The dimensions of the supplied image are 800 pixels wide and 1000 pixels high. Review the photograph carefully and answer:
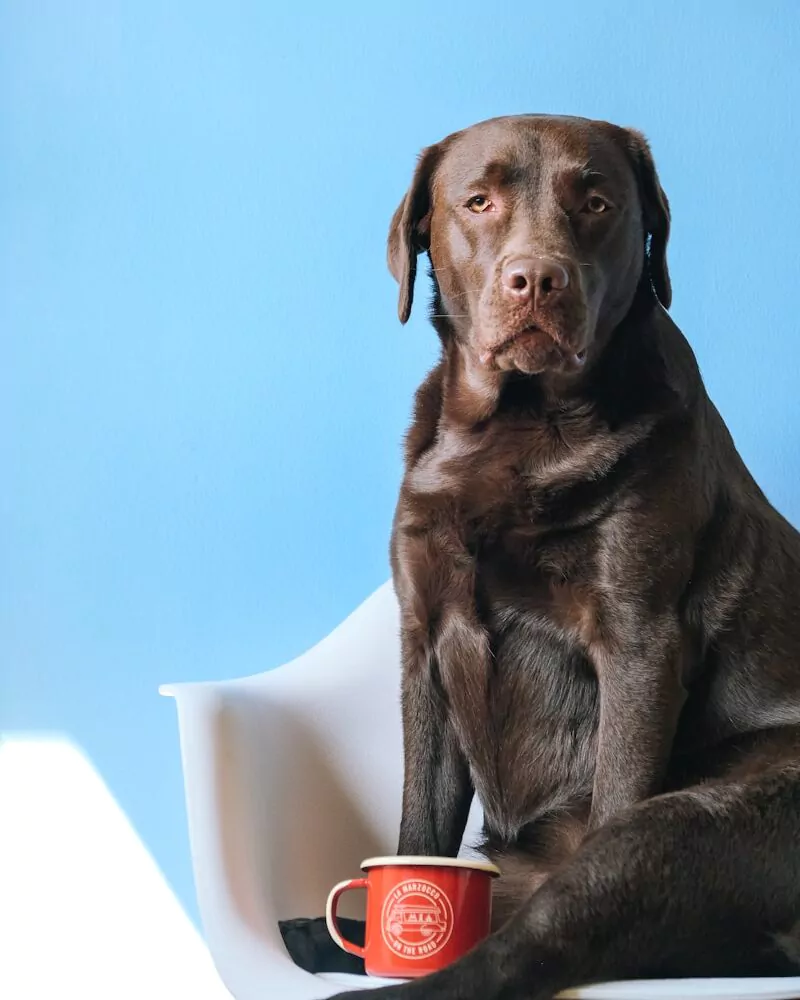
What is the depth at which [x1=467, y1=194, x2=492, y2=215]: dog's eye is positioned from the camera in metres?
1.71

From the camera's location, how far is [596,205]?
1.69m

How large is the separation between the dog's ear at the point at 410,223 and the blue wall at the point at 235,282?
0.79 m

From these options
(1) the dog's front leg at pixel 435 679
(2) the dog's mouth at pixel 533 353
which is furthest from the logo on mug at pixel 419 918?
(2) the dog's mouth at pixel 533 353

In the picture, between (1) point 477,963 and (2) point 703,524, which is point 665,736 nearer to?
(2) point 703,524

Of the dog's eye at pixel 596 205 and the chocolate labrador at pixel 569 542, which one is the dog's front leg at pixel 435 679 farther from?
the dog's eye at pixel 596 205

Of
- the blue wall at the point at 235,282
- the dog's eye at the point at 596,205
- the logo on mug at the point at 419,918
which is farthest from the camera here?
the blue wall at the point at 235,282

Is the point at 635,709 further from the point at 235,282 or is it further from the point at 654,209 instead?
the point at 235,282

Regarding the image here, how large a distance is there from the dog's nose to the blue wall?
1.04m

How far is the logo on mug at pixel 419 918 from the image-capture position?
141 cm

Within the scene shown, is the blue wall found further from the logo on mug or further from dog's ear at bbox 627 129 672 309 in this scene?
the logo on mug

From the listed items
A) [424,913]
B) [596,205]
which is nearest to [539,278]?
[596,205]

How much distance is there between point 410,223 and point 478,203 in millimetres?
144

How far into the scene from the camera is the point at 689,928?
1.34 metres

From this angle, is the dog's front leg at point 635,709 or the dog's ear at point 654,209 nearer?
the dog's front leg at point 635,709
